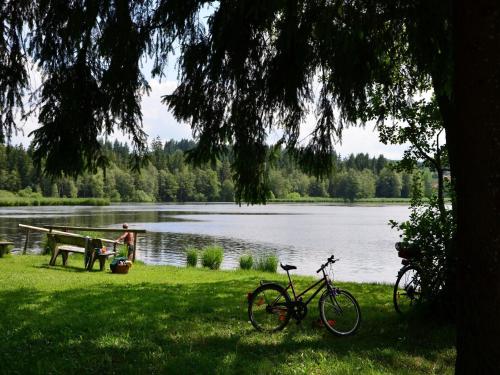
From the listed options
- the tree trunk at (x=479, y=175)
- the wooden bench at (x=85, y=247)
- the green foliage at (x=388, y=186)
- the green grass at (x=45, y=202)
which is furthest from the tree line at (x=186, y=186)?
the tree trunk at (x=479, y=175)

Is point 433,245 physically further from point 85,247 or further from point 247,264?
point 247,264

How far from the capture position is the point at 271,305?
257 inches

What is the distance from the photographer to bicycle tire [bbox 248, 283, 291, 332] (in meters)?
6.45

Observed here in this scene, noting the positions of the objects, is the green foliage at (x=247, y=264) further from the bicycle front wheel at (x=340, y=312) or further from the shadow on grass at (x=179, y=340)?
the bicycle front wheel at (x=340, y=312)

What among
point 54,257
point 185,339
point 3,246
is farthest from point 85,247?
point 185,339

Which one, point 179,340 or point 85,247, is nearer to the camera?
point 179,340

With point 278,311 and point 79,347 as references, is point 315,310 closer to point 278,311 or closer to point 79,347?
point 278,311

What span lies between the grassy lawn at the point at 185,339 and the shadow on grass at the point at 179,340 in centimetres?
1

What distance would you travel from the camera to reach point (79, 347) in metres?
5.46

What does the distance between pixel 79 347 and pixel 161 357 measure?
3.46 ft

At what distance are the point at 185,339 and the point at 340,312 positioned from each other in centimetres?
214

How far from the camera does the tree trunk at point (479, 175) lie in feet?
10.5

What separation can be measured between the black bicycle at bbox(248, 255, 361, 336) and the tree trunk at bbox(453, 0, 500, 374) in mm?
3034

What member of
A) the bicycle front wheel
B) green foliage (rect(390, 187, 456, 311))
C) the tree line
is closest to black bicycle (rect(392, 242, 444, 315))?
green foliage (rect(390, 187, 456, 311))
